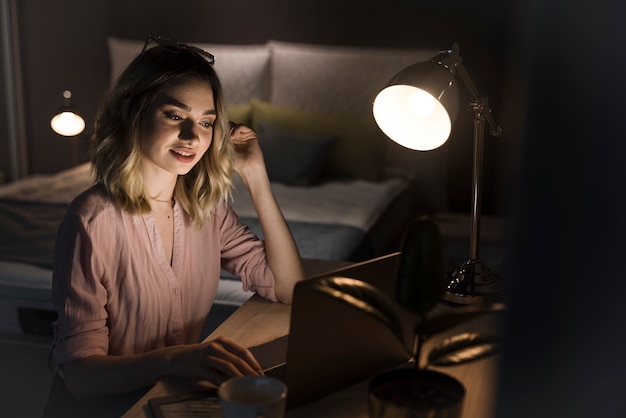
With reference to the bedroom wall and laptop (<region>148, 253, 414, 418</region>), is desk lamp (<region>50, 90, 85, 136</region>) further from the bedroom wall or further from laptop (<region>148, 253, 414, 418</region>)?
laptop (<region>148, 253, 414, 418</region>)

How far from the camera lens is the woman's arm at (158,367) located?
1.09m

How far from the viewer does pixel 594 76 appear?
45cm

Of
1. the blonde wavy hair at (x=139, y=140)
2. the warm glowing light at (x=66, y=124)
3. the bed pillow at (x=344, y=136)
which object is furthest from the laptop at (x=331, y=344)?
the bed pillow at (x=344, y=136)

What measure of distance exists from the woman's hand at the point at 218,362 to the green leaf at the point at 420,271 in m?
0.35

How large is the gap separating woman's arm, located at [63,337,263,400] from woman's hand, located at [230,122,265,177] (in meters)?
0.56

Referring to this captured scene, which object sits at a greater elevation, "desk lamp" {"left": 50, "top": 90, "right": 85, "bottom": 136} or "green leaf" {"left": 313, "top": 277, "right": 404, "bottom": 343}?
"desk lamp" {"left": 50, "top": 90, "right": 85, "bottom": 136}

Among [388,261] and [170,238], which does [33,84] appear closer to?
[170,238]

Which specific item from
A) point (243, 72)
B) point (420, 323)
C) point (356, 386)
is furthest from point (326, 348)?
point (243, 72)

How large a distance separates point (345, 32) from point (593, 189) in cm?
371

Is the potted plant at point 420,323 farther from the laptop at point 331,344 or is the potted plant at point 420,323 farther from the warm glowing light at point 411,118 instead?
the warm glowing light at point 411,118

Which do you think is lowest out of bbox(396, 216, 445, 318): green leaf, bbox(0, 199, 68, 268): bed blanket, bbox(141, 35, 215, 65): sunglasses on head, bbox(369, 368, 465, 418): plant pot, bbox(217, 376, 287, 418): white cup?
bbox(0, 199, 68, 268): bed blanket

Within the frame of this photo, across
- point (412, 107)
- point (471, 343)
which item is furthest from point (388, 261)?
point (412, 107)

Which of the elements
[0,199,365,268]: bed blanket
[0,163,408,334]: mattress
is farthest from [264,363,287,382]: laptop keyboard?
[0,199,365,268]: bed blanket

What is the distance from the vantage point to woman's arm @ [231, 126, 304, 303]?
63.5 inches
